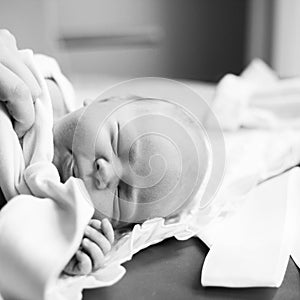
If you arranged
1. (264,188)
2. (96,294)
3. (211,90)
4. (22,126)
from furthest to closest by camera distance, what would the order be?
(211,90) → (264,188) → (22,126) → (96,294)

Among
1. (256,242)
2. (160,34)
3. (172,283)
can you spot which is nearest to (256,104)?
(256,242)

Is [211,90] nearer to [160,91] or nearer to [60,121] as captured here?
[160,91]

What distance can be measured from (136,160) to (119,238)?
0.10 meters

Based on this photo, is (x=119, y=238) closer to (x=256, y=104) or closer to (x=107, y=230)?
(x=107, y=230)

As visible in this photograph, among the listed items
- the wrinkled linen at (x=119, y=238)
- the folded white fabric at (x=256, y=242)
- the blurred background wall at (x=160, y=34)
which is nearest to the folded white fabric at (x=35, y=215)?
the wrinkled linen at (x=119, y=238)

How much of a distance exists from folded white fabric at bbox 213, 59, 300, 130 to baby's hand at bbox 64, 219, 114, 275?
623 mm

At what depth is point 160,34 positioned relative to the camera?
3168 millimetres

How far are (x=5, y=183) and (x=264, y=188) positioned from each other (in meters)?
0.42

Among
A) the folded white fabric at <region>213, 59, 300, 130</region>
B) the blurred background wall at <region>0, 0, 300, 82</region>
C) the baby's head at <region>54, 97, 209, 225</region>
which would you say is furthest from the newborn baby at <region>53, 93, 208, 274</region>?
the blurred background wall at <region>0, 0, 300, 82</region>

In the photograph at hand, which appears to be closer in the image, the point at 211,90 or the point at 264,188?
the point at 264,188

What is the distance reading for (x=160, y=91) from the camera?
36.2 inches

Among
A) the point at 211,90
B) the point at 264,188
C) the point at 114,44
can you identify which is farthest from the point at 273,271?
the point at 114,44

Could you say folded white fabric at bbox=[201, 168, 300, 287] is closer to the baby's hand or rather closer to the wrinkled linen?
the wrinkled linen

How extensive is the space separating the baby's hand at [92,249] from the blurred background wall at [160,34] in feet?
7.33
